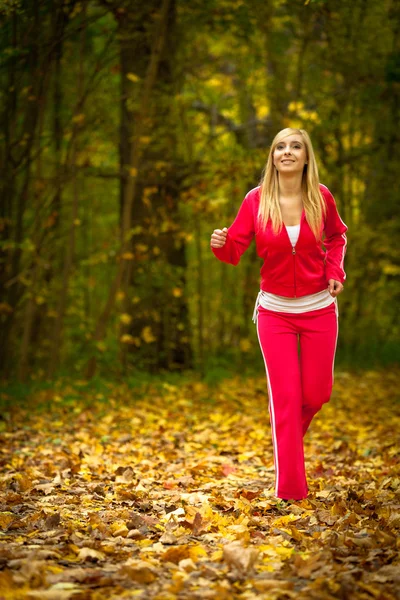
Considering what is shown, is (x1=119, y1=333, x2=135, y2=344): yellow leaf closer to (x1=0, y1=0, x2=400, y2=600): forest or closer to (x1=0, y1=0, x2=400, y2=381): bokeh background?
(x1=0, y1=0, x2=400, y2=381): bokeh background

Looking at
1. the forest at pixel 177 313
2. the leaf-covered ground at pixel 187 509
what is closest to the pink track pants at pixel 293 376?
the forest at pixel 177 313

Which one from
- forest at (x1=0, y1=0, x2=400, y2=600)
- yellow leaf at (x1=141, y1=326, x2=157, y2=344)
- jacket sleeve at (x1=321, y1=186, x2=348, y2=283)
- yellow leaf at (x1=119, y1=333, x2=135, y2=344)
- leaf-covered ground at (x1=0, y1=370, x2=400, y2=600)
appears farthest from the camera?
yellow leaf at (x1=141, y1=326, x2=157, y2=344)

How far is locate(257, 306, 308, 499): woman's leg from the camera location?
4.60m

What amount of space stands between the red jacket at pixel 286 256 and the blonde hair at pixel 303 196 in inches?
1.6

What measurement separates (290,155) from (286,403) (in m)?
1.48

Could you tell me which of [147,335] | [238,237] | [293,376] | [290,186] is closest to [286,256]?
[238,237]

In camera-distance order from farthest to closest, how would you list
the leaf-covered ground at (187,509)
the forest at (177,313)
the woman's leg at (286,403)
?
1. the woman's leg at (286,403)
2. the forest at (177,313)
3. the leaf-covered ground at (187,509)

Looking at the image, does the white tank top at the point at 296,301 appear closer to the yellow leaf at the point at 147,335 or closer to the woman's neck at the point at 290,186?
the woman's neck at the point at 290,186

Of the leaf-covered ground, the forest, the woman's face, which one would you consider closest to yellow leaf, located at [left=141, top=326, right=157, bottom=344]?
the forest

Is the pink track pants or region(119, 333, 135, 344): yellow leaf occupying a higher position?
the pink track pants

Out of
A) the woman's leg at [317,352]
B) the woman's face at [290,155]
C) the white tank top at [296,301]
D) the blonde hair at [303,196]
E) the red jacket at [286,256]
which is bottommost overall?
the woman's leg at [317,352]

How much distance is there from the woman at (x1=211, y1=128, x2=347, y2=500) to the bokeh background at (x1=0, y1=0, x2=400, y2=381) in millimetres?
4524

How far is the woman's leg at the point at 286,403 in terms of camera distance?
4598mm

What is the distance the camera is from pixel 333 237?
4938 millimetres
